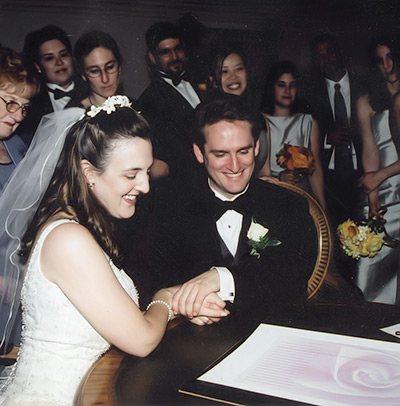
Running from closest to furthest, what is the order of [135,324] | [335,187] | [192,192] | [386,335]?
[135,324] < [386,335] < [192,192] < [335,187]

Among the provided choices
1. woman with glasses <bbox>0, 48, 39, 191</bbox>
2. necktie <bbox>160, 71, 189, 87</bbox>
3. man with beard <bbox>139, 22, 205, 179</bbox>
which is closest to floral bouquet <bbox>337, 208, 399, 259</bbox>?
man with beard <bbox>139, 22, 205, 179</bbox>

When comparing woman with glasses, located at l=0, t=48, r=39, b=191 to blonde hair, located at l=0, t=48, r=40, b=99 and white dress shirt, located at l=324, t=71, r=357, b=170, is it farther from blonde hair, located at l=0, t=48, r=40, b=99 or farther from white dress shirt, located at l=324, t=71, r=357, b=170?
white dress shirt, located at l=324, t=71, r=357, b=170

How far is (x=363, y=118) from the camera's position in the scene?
1.70 m

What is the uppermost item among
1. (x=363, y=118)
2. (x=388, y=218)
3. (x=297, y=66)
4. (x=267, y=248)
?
(x=297, y=66)

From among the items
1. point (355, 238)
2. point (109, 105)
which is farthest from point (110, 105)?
point (355, 238)

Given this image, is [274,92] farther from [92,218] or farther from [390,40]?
[92,218]

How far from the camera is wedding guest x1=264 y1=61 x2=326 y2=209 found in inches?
64.1

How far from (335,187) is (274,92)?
427 millimetres

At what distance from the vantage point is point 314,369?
1.24 metres

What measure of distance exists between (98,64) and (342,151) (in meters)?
0.93

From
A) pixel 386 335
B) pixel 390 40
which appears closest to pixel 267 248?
pixel 386 335

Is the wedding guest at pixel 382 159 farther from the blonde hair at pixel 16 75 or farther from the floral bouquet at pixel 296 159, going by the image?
the blonde hair at pixel 16 75

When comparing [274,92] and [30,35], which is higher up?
[30,35]

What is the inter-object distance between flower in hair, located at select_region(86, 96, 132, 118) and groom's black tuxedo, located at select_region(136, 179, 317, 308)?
0.97ft
